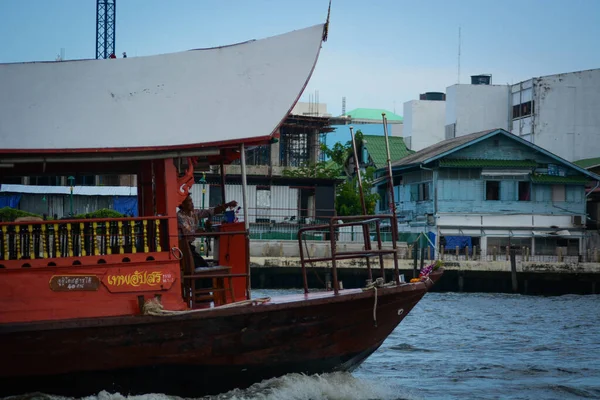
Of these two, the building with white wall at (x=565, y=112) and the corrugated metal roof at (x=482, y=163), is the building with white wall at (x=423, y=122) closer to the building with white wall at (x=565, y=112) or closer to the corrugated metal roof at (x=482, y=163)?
the building with white wall at (x=565, y=112)

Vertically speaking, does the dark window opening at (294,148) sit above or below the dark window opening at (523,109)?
below

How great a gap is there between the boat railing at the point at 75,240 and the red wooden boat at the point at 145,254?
0.01 metres

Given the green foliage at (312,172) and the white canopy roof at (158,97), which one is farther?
the green foliage at (312,172)

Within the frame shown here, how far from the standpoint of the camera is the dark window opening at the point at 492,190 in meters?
32.9

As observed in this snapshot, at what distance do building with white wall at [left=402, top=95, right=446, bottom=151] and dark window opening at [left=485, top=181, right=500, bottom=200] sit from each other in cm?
1107

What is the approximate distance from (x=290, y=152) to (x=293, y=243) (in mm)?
10495

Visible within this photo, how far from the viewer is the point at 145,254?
8.16 metres

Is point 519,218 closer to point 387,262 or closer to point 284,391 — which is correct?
point 387,262

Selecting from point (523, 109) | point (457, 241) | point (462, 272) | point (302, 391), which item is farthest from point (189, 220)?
point (523, 109)

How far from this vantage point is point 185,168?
8.98 m

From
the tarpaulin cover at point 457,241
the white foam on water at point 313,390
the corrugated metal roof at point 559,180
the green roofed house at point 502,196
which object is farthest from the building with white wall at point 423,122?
the white foam on water at point 313,390

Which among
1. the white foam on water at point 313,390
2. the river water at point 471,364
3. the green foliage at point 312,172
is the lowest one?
the river water at point 471,364

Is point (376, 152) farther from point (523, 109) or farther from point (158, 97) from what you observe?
point (158, 97)

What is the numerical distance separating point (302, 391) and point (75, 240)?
8.66 feet
